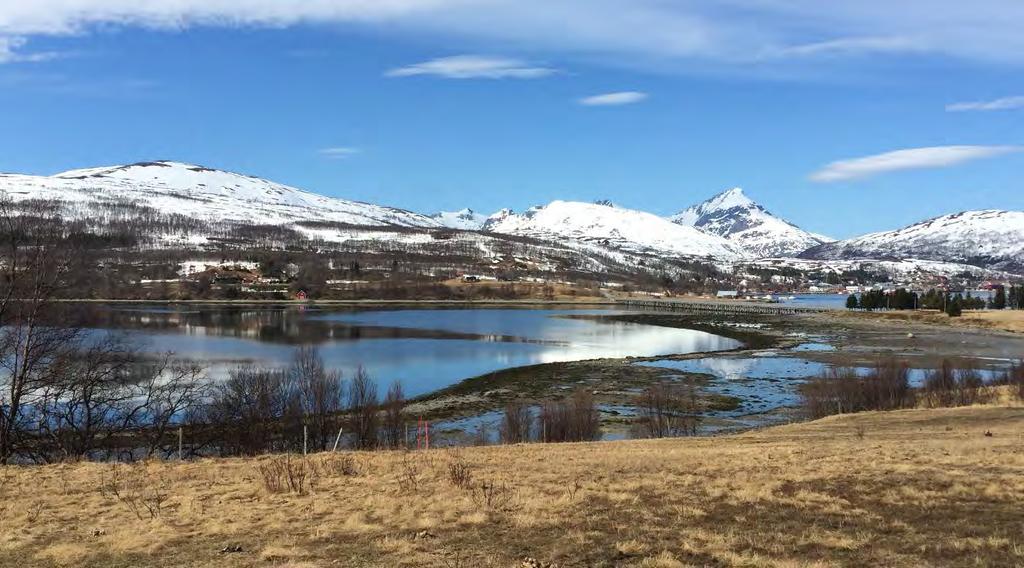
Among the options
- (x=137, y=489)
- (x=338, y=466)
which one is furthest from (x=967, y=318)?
(x=137, y=489)

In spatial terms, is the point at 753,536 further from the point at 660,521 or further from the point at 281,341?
the point at 281,341

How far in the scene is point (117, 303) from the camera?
583 ft

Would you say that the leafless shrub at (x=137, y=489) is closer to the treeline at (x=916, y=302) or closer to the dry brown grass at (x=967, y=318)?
the dry brown grass at (x=967, y=318)

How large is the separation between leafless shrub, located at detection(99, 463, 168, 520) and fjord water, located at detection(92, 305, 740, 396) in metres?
37.0

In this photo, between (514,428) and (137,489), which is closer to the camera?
(137,489)

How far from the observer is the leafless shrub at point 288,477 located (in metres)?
14.7

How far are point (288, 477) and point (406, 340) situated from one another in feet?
257

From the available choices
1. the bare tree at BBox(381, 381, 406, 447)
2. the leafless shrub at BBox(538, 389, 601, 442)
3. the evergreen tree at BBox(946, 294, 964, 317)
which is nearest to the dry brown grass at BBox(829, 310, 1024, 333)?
the evergreen tree at BBox(946, 294, 964, 317)

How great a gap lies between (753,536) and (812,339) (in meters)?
100

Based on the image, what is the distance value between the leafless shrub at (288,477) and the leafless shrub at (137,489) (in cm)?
192

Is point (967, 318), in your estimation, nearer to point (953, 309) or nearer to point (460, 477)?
point (953, 309)

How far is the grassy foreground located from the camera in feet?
33.3

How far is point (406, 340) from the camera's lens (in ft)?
307

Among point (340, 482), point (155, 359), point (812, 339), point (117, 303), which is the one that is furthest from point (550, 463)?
point (117, 303)
